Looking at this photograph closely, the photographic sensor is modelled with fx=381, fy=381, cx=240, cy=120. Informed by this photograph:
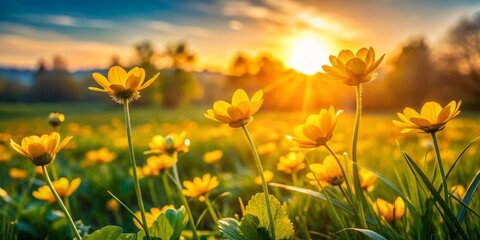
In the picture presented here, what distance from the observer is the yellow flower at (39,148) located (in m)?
0.86

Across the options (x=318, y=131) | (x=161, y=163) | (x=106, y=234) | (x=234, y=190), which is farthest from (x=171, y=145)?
(x=234, y=190)

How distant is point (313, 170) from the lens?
3.60 feet

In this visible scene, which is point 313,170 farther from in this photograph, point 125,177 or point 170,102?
point 170,102

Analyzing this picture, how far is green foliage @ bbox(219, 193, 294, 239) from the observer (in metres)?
0.90

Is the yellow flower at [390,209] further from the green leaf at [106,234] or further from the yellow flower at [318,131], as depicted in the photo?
the green leaf at [106,234]

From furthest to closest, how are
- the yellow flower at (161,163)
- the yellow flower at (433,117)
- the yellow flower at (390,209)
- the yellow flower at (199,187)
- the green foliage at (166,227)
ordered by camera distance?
the yellow flower at (161,163), the yellow flower at (199,187), the yellow flower at (390,209), the green foliage at (166,227), the yellow flower at (433,117)

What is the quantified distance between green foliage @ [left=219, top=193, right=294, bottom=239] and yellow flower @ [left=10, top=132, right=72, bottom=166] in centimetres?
42

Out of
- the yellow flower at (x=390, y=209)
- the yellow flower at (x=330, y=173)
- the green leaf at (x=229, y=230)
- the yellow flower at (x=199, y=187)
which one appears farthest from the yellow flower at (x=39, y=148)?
the yellow flower at (x=390, y=209)

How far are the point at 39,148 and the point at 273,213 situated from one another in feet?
1.85

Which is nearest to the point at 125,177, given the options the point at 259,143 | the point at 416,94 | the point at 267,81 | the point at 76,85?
the point at 259,143

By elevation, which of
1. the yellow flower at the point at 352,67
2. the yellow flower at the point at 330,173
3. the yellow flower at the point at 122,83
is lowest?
the yellow flower at the point at 330,173

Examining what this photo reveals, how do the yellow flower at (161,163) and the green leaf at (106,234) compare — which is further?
the yellow flower at (161,163)

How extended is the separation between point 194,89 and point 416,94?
76.3 feet

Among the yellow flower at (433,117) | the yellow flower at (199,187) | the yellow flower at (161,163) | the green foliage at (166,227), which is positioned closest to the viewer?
the yellow flower at (433,117)
